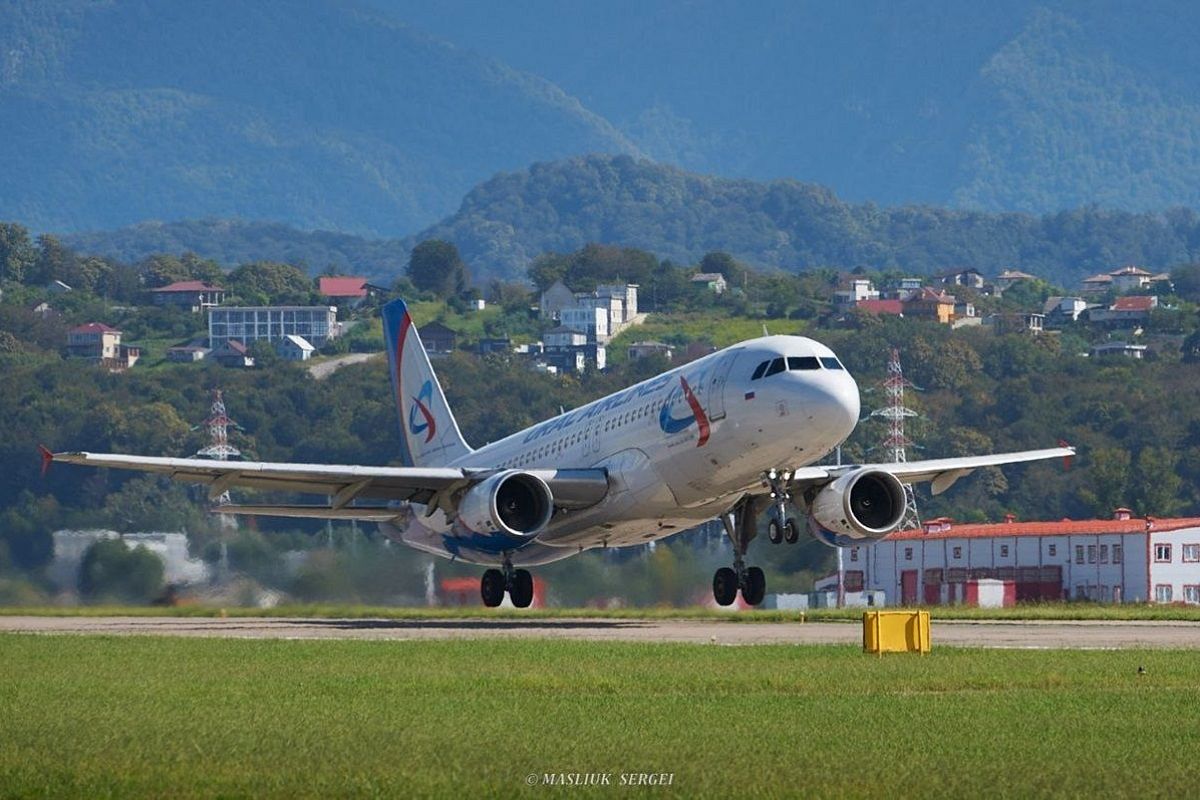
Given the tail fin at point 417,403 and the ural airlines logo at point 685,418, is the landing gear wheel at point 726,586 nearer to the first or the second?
the ural airlines logo at point 685,418

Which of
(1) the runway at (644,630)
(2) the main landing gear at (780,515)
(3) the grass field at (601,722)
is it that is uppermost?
(2) the main landing gear at (780,515)

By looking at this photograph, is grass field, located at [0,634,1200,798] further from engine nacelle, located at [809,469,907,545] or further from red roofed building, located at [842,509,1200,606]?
red roofed building, located at [842,509,1200,606]

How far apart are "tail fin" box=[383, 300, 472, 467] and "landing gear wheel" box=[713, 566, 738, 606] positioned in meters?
11.1

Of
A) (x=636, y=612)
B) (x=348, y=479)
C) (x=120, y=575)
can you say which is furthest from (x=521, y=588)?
(x=120, y=575)

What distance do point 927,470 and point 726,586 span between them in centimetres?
566

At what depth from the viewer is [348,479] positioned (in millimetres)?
50094

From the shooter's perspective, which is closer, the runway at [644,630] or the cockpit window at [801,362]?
the runway at [644,630]

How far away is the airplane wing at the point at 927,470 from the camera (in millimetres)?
48656

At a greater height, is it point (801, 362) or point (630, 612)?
point (801, 362)

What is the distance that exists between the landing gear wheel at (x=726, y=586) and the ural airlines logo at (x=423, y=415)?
43.4 feet

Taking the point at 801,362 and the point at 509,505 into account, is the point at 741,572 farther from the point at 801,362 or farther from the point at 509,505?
the point at 801,362

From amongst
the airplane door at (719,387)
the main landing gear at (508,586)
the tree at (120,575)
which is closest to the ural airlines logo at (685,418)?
the airplane door at (719,387)

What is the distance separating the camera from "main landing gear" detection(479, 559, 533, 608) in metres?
52.0

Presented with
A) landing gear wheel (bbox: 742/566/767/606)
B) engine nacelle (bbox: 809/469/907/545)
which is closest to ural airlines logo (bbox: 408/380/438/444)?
landing gear wheel (bbox: 742/566/767/606)
